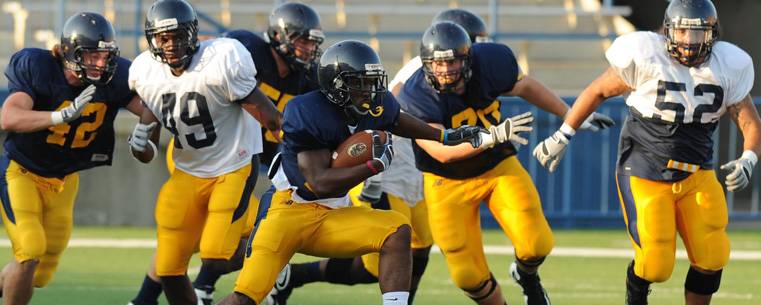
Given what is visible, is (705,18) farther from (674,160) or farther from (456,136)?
(456,136)

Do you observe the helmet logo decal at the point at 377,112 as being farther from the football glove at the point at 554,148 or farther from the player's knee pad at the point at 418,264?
the player's knee pad at the point at 418,264

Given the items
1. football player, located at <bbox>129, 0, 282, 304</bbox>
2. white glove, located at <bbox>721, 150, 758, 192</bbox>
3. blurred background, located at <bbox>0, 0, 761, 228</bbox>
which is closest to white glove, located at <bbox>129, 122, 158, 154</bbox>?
football player, located at <bbox>129, 0, 282, 304</bbox>

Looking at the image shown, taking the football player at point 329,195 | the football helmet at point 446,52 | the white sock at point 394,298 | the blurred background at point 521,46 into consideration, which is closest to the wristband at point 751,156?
the football helmet at point 446,52

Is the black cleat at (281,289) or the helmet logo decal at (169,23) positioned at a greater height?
the helmet logo decal at (169,23)

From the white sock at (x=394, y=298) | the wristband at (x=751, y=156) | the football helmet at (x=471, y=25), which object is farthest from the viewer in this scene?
the football helmet at (x=471, y=25)

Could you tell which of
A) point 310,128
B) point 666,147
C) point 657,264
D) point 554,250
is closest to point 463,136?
point 310,128

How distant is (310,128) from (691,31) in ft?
5.83

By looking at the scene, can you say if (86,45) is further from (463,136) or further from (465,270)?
(465,270)

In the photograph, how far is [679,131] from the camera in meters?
4.56

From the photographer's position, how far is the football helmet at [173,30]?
4691 millimetres

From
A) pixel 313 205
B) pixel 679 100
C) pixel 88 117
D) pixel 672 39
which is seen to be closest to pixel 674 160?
pixel 679 100

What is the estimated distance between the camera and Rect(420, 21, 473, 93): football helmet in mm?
4680

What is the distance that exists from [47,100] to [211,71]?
2.96 ft

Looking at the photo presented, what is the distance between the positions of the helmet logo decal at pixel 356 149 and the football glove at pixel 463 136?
579 millimetres
